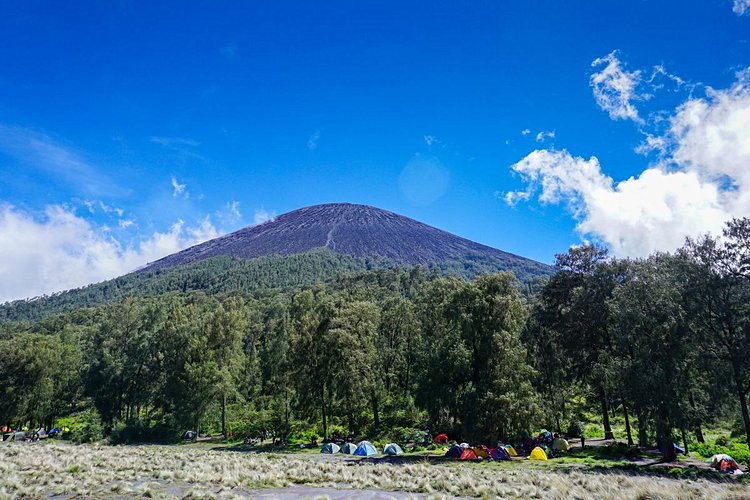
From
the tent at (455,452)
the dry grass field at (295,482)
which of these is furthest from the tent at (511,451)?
the dry grass field at (295,482)

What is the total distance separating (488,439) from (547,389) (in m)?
13.0

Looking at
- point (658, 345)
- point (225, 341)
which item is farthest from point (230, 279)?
point (658, 345)

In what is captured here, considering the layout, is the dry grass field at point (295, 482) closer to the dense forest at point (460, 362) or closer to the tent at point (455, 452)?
the tent at point (455, 452)

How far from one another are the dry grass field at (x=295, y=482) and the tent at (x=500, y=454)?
7491 mm

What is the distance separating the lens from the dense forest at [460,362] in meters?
24.2

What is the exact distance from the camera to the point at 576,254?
1350 inches

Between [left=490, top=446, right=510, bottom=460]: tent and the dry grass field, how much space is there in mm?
7491

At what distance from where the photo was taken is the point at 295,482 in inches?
690

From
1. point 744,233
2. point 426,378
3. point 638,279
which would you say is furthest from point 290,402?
point 744,233

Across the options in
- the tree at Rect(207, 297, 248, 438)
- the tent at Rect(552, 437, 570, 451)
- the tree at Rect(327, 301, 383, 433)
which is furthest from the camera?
the tree at Rect(207, 297, 248, 438)

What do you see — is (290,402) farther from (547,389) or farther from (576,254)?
(576,254)

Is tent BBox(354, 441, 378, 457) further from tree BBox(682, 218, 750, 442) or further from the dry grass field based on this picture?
tree BBox(682, 218, 750, 442)

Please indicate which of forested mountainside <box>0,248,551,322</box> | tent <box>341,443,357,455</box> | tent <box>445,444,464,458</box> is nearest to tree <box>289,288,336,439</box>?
tent <box>341,443,357,455</box>

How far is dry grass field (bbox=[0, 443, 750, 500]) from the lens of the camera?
13625mm
